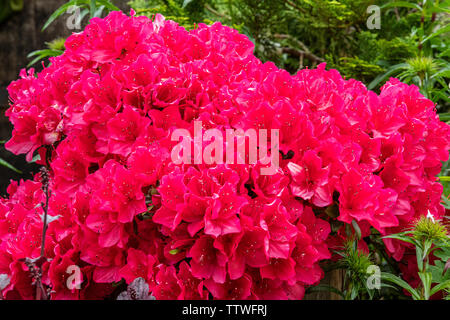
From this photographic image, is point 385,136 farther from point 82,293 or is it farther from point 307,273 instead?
point 82,293

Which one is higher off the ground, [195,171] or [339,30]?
[339,30]

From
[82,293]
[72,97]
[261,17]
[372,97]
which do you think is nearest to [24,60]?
[261,17]

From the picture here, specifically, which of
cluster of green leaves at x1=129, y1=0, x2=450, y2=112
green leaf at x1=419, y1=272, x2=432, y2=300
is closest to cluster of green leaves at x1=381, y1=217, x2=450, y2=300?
green leaf at x1=419, y1=272, x2=432, y2=300

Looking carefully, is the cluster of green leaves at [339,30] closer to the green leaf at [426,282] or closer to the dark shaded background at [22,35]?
the green leaf at [426,282]

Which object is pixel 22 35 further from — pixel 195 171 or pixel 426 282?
pixel 426 282

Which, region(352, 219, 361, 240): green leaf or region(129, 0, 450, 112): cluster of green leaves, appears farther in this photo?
region(129, 0, 450, 112): cluster of green leaves

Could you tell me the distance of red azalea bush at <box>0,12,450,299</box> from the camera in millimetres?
842

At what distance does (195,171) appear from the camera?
0.85m

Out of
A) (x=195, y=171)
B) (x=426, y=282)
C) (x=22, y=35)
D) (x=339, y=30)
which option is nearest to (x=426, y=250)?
(x=426, y=282)

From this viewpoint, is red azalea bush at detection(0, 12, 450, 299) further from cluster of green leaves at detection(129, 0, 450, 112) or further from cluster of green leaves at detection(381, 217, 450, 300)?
cluster of green leaves at detection(129, 0, 450, 112)

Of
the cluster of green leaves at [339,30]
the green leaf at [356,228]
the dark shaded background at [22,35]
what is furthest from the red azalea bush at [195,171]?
the dark shaded background at [22,35]

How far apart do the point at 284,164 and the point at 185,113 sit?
0.25 m

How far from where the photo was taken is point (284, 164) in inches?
37.3
